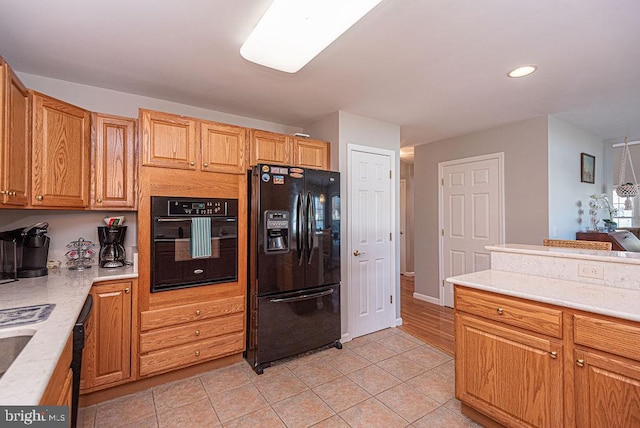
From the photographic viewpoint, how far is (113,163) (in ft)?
7.66

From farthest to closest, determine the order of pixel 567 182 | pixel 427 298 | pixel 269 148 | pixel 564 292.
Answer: pixel 427 298 < pixel 567 182 < pixel 269 148 < pixel 564 292

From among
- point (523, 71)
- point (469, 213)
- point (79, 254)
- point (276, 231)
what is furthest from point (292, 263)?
point (469, 213)

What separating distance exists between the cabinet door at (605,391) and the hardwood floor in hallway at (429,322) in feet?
4.94

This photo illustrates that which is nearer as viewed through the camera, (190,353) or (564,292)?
(564,292)

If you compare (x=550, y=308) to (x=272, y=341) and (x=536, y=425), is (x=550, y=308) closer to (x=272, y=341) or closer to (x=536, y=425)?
(x=536, y=425)

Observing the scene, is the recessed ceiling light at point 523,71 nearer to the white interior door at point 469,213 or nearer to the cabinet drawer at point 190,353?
the white interior door at point 469,213

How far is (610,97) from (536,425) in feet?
9.76

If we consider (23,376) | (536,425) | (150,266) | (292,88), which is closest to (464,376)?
(536,425)

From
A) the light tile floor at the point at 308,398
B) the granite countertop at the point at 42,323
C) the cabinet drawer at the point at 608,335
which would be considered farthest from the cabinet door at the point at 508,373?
the granite countertop at the point at 42,323

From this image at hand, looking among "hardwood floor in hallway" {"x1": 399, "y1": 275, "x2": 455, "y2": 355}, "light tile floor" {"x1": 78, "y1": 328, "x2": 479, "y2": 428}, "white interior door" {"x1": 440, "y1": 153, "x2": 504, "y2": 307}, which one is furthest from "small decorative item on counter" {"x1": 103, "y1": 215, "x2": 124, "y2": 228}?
"white interior door" {"x1": 440, "y1": 153, "x2": 504, "y2": 307}

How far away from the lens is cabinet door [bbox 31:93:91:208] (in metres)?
1.95

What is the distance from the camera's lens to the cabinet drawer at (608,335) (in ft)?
4.15

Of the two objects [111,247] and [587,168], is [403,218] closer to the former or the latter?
[587,168]

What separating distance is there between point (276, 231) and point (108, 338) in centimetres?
144
